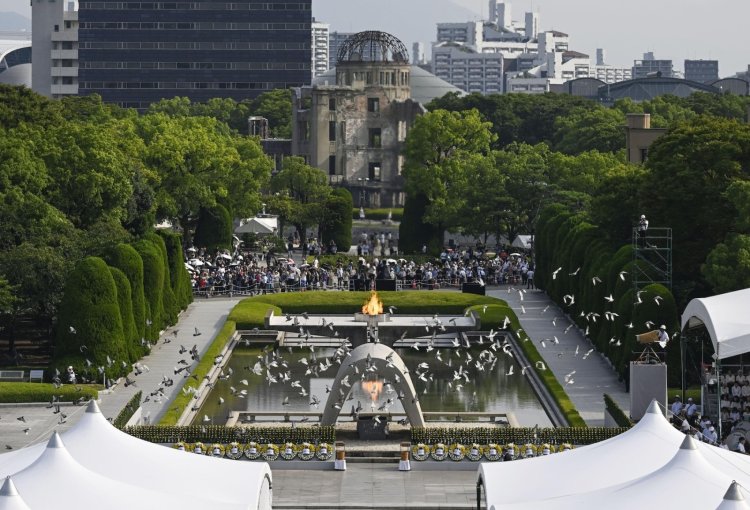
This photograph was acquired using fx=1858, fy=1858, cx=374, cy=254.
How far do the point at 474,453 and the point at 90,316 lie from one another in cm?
1724

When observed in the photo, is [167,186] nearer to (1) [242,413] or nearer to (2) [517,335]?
(2) [517,335]

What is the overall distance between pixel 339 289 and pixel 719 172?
23.9m

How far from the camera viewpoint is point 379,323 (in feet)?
247

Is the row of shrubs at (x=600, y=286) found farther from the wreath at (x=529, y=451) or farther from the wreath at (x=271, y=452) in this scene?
the wreath at (x=271, y=452)

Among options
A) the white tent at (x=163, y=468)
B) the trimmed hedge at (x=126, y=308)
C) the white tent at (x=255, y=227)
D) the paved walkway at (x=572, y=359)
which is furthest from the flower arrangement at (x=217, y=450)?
the white tent at (x=255, y=227)

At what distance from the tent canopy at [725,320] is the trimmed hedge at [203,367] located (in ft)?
49.9

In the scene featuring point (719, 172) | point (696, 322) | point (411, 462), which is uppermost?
point (719, 172)

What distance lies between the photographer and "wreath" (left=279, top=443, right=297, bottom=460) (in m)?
47.2

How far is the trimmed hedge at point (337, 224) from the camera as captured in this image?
110 m

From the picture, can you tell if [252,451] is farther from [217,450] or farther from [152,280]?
[152,280]

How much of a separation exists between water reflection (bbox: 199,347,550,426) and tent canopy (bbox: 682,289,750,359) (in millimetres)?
6676

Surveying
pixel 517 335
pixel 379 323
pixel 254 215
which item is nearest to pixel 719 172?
pixel 517 335

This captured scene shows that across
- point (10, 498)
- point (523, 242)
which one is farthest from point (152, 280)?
point (10, 498)

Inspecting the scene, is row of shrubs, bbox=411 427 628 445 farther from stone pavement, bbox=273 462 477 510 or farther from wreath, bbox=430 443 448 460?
stone pavement, bbox=273 462 477 510
